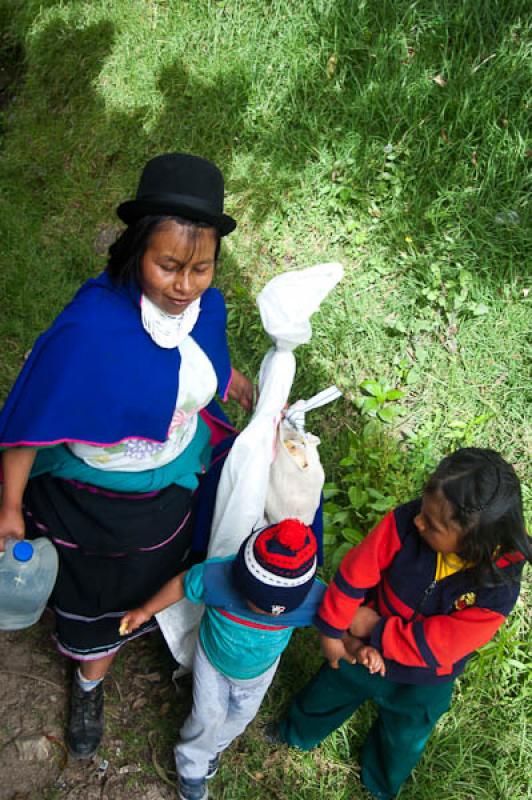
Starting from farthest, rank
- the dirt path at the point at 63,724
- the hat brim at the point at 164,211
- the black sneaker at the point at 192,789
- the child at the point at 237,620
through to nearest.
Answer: the dirt path at the point at 63,724 < the black sneaker at the point at 192,789 < the child at the point at 237,620 < the hat brim at the point at 164,211

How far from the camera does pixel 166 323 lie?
88.2 inches

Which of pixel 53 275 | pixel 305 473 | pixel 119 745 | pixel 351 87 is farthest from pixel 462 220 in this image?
pixel 119 745

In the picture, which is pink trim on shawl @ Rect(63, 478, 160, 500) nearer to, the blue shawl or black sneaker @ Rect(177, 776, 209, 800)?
the blue shawl

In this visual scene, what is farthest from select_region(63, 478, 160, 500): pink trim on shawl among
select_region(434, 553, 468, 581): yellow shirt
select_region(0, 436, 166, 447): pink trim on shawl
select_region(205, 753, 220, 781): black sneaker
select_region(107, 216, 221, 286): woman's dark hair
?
select_region(205, 753, 220, 781): black sneaker


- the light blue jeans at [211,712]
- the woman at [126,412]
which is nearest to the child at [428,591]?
the light blue jeans at [211,712]

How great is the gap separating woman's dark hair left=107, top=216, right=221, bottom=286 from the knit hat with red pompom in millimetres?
840

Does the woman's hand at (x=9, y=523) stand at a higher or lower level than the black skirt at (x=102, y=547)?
higher

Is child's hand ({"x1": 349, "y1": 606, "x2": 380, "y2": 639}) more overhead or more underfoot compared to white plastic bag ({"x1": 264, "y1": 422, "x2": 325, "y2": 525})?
more underfoot

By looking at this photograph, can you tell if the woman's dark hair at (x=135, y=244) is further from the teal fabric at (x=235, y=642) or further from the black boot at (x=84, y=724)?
the black boot at (x=84, y=724)

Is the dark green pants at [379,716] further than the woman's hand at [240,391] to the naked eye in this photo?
No

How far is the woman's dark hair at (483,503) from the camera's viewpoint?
205 cm

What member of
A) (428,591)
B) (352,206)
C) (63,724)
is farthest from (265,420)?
(352,206)

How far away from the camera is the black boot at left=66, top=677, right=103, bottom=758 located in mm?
2891

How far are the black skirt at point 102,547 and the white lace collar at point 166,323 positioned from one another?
0.56 m
